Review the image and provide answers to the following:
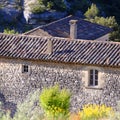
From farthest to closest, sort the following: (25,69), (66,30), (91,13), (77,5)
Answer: (77,5) < (91,13) < (66,30) < (25,69)

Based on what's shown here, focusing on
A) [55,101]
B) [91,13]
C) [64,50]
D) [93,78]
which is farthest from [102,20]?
[55,101]

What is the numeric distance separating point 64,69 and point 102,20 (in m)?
27.9

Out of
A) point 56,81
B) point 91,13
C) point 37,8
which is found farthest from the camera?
point 91,13

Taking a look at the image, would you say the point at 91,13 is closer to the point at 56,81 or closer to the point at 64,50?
the point at 64,50

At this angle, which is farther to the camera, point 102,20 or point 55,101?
point 102,20

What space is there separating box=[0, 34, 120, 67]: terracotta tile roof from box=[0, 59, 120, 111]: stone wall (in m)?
0.28

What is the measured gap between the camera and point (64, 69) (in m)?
27.2

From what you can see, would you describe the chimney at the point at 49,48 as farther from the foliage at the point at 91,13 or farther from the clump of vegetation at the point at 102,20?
the foliage at the point at 91,13

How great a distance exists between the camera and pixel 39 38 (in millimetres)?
28922

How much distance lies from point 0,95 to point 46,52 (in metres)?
3.02

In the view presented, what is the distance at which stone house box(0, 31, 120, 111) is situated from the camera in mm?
26828

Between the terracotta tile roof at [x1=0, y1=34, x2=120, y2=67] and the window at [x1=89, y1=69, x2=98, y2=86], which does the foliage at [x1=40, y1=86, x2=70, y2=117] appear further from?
the terracotta tile roof at [x1=0, y1=34, x2=120, y2=67]

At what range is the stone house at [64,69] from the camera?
26.8 meters

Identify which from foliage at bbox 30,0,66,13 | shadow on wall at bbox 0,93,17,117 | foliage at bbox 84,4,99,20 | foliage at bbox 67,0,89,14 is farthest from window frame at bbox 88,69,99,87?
foliage at bbox 67,0,89,14
